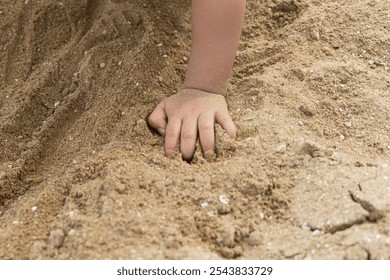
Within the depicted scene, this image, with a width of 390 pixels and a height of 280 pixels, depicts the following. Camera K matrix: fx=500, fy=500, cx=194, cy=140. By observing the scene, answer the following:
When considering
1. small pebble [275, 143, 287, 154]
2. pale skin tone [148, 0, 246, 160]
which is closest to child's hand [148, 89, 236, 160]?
pale skin tone [148, 0, 246, 160]

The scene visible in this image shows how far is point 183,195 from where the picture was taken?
47.1 inches

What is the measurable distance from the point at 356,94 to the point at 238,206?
556 millimetres

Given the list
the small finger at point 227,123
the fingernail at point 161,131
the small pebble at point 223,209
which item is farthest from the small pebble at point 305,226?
the fingernail at point 161,131

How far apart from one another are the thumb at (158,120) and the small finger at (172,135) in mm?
18

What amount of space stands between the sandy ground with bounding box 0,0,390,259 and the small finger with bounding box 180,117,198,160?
0.15ft

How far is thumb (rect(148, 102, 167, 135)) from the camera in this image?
4.69 ft

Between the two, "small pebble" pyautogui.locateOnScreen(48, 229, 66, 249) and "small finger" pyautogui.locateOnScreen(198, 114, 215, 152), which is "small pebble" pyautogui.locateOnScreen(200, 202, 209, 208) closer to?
"small finger" pyautogui.locateOnScreen(198, 114, 215, 152)

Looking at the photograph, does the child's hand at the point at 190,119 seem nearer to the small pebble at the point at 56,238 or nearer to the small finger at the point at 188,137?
the small finger at the point at 188,137

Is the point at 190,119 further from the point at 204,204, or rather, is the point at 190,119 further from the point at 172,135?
the point at 204,204

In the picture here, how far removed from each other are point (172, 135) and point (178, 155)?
0.24ft

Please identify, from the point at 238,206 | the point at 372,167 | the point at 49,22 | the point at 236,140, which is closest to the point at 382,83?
the point at 372,167

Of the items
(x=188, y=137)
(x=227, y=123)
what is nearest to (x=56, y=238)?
(x=188, y=137)
